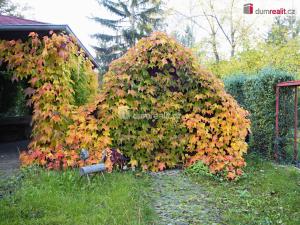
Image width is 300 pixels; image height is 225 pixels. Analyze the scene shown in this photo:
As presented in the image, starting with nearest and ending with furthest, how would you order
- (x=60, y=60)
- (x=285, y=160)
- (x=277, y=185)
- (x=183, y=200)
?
(x=183, y=200), (x=277, y=185), (x=60, y=60), (x=285, y=160)

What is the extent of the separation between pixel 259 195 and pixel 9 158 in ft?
19.1

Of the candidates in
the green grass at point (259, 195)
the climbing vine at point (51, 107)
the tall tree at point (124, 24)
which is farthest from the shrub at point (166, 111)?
the tall tree at point (124, 24)

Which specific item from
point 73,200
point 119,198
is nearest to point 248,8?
point 119,198

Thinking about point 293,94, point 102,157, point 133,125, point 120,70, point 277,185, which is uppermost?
point 120,70

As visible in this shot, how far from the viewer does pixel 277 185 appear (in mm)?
5609

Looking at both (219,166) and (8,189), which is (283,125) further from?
(8,189)

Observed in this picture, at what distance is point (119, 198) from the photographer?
455 cm

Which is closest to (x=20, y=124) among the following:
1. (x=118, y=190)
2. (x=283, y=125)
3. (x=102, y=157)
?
(x=102, y=157)

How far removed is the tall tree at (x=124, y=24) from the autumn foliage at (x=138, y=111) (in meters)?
17.5

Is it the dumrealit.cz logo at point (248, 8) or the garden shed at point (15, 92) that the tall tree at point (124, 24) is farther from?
the garden shed at point (15, 92)

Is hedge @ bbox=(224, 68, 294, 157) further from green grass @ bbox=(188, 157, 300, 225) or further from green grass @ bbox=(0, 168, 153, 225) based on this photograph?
green grass @ bbox=(0, 168, 153, 225)

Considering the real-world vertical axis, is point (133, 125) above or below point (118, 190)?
above

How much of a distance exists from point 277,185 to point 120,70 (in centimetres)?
385

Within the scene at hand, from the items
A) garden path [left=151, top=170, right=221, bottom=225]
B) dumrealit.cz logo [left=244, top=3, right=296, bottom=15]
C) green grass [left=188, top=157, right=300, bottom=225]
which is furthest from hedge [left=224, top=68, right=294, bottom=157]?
dumrealit.cz logo [left=244, top=3, right=296, bottom=15]
